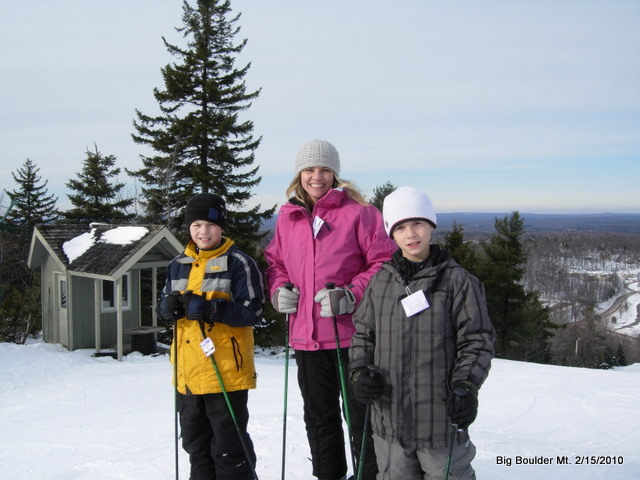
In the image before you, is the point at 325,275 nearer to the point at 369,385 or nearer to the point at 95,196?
the point at 369,385

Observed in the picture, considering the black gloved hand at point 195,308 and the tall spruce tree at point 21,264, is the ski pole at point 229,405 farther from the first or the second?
the tall spruce tree at point 21,264

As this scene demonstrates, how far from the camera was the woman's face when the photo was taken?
3.03m

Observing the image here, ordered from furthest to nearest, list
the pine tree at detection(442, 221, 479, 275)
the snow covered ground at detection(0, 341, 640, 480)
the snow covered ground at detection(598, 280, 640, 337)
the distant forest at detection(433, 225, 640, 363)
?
1. the distant forest at detection(433, 225, 640, 363)
2. the snow covered ground at detection(598, 280, 640, 337)
3. the pine tree at detection(442, 221, 479, 275)
4. the snow covered ground at detection(0, 341, 640, 480)

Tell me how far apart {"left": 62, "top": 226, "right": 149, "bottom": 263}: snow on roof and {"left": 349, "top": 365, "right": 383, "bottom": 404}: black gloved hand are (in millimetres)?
9981

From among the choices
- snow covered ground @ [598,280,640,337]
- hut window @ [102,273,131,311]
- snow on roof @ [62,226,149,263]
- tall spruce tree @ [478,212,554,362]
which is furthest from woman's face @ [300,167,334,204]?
→ snow covered ground @ [598,280,640,337]

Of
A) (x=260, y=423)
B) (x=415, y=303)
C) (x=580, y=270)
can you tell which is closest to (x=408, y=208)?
(x=415, y=303)

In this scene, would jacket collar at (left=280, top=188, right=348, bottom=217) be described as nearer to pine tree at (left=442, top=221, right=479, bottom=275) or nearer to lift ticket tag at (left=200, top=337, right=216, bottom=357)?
lift ticket tag at (left=200, top=337, right=216, bottom=357)

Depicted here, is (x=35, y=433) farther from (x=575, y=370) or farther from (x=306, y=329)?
(x=575, y=370)

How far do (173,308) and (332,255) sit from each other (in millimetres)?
1030

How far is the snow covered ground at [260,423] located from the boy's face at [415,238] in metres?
2.14

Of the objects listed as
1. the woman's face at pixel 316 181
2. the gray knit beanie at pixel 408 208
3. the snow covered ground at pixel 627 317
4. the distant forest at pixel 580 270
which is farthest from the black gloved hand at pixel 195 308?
the snow covered ground at pixel 627 317

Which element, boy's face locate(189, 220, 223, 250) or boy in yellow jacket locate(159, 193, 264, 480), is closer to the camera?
boy in yellow jacket locate(159, 193, 264, 480)

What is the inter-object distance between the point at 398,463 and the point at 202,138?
17.4 meters

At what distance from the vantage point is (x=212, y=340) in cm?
300
